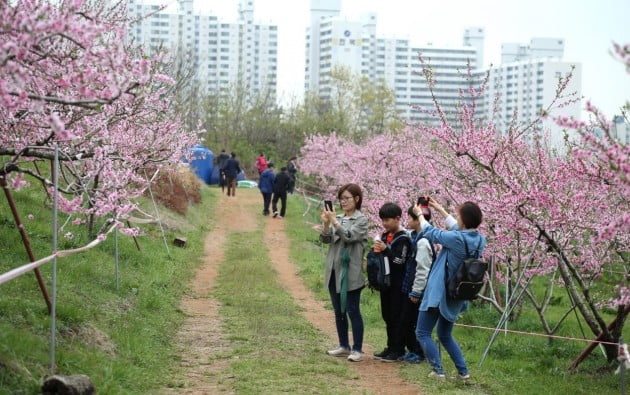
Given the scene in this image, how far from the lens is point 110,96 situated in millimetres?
5805

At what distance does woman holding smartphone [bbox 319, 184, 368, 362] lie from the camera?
9.26 metres

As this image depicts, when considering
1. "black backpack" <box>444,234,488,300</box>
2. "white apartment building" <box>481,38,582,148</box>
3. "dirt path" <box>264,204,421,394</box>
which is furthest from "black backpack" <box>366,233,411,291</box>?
"white apartment building" <box>481,38,582,148</box>

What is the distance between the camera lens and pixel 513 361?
1086 centimetres

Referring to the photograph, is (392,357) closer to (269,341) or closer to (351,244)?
(351,244)

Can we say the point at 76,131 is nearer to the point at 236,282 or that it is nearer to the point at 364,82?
the point at 236,282

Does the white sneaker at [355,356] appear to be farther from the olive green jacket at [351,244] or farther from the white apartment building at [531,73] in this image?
the white apartment building at [531,73]

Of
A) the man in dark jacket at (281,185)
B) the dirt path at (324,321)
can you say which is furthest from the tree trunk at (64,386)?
the man in dark jacket at (281,185)

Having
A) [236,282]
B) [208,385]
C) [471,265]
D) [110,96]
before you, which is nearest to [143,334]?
[208,385]

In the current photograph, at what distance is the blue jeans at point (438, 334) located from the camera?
8.29 metres

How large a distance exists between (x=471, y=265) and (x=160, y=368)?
10.4 feet

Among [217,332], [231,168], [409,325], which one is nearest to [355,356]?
[409,325]

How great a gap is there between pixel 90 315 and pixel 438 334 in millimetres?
3819

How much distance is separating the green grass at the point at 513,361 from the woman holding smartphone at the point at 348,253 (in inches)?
32.1

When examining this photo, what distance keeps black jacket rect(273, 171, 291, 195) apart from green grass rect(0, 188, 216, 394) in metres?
13.1
